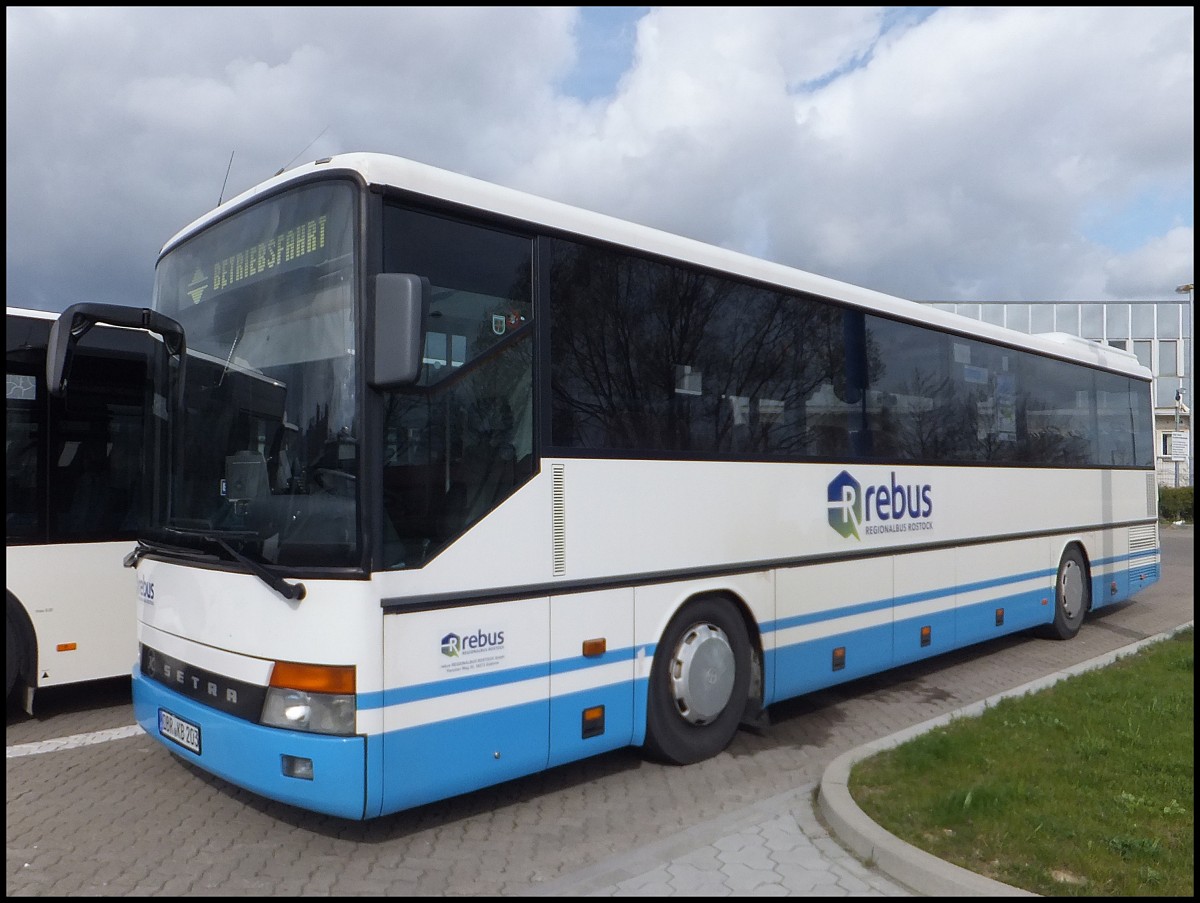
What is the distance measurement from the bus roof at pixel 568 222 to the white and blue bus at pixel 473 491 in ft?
0.08

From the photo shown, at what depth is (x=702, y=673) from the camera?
6.28 m

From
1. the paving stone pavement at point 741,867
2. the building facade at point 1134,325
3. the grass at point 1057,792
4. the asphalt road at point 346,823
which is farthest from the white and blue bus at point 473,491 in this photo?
the building facade at point 1134,325

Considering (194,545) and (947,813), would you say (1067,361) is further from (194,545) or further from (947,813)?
(194,545)

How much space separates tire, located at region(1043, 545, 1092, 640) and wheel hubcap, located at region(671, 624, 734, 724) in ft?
19.7

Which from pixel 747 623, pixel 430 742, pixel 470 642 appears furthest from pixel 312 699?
pixel 747 623

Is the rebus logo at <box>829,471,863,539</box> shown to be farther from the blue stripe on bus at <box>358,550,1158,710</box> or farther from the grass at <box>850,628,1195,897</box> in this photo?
the grass at <box>850,628,1195,897</box>

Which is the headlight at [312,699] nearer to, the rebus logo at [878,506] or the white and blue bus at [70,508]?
the white and blue bus at [70,508]

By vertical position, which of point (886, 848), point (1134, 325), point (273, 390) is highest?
point (1134, 325)

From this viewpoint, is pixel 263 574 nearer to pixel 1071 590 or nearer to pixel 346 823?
pixel 346 823

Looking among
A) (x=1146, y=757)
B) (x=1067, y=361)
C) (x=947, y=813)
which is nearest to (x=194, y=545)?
(x=947, y=813)

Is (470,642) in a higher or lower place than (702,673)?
higher

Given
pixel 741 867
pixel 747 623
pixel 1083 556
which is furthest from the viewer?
pixel 1083 556

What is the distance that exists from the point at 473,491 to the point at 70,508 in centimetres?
418

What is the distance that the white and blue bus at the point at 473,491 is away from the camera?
4.61 meters
